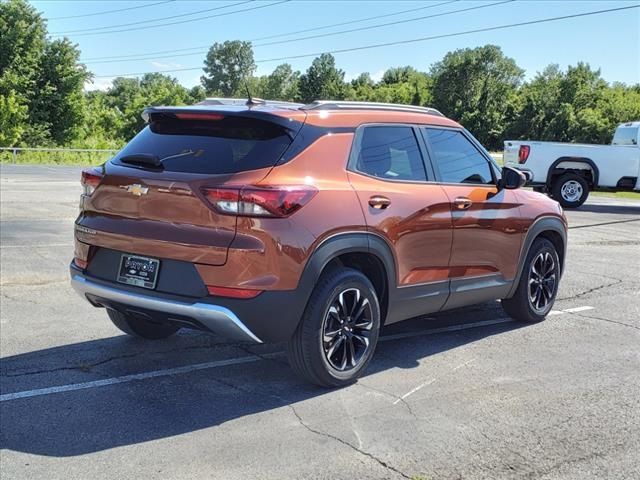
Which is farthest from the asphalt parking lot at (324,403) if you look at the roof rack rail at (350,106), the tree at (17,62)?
the tree at (17,62)

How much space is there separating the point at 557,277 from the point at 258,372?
3.25 m

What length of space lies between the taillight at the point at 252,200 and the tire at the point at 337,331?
0.60 metres

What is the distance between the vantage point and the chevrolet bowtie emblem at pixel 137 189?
13.8ft

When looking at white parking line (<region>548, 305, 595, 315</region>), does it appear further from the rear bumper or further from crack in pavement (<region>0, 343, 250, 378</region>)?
the rear bumper

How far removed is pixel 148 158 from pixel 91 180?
55cm

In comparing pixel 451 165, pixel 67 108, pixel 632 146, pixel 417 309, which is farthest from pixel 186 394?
pixel 67 108

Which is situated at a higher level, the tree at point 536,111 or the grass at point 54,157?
the tree at point 536,111

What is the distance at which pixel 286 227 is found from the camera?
3949 millimetres

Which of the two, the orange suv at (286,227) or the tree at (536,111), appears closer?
the orange suv at (286,227)

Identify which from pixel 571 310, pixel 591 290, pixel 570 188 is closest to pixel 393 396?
pixel 571 310

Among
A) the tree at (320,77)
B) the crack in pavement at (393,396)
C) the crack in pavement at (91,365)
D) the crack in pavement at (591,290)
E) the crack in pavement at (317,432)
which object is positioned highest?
the tree at (320,77)

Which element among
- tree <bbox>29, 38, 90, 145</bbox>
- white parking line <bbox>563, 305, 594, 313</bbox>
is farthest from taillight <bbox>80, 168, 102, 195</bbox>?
tree <bbox>29, 38, 90, 145</bbox>

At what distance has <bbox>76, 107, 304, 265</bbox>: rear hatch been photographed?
3.97m

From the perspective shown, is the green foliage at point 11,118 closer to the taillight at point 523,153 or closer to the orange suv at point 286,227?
the taillight at point 523,153
